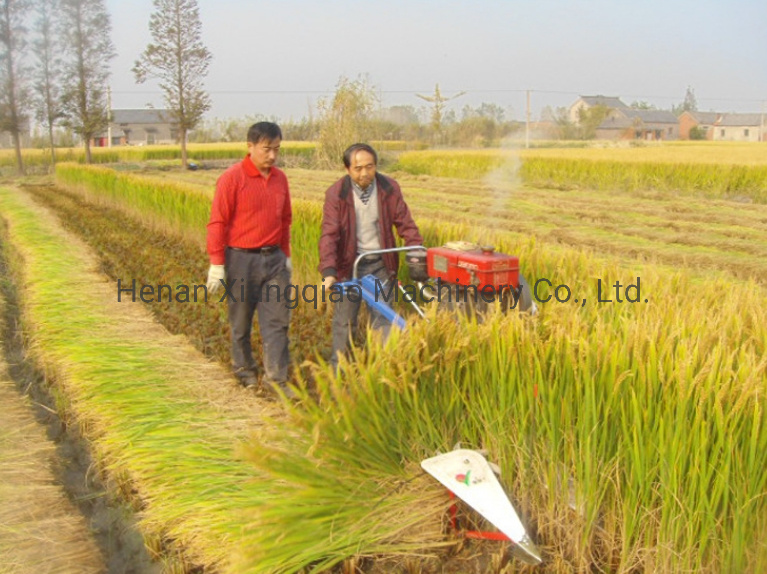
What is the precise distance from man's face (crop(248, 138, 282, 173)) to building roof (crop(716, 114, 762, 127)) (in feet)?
284

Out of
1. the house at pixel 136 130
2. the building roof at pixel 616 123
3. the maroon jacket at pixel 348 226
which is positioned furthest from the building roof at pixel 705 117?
the maroon jacket at pixel 348 226

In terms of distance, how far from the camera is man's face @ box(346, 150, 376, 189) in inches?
165

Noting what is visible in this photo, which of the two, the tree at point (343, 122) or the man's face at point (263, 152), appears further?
the tree at point (343, 122)

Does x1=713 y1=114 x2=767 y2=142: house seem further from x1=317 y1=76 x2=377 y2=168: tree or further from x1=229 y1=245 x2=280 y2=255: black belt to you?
x1=229 y1=245 x2=280 y2=255: black belt

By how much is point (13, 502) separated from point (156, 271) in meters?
5.27

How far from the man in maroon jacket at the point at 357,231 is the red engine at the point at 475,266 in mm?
585

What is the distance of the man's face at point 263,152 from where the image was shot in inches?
169

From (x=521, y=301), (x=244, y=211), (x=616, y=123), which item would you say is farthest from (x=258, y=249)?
(x=616, y=123)

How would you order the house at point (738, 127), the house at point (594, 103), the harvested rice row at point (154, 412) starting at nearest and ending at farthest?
the harvested rice row at point (154, 412)
the house at point (594, 103)
the house at point (738, 127)

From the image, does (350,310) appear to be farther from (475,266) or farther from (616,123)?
(616,123)

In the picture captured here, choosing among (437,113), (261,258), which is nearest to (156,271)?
(261,258)

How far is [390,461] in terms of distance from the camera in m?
2.69

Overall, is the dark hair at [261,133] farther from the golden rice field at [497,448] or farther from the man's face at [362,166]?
the golden rice field at [497,448]

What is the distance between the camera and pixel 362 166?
419 centimetres
